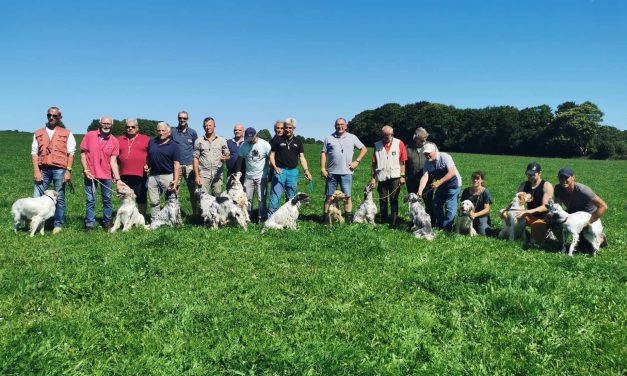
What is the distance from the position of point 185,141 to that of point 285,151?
2555 mm

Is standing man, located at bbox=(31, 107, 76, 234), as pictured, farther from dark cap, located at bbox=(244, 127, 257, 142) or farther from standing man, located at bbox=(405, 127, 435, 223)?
standing man, located at bbox=(405, 127, 435, 223)

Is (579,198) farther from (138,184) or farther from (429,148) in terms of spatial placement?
(138,184)

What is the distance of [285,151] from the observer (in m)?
10.2

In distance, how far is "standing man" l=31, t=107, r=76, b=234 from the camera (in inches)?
350

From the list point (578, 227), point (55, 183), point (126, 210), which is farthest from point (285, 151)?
point (578, 227)

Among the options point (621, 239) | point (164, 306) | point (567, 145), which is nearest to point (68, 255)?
point (164, 306)

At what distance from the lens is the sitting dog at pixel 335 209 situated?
1034 centimetres

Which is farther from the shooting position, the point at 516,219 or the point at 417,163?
the point at 417,163

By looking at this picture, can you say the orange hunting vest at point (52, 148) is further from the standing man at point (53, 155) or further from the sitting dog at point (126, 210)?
the sitting dog at point (126, 210)

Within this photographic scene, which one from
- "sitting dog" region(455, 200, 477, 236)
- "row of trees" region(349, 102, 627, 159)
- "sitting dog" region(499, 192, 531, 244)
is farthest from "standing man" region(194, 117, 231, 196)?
"row of trees" region(349, 102, 627, 159)

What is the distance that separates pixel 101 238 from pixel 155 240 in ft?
5.11

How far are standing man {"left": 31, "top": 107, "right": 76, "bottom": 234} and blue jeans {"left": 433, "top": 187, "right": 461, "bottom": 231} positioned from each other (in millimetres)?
8558

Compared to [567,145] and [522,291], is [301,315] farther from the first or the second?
[567,145]

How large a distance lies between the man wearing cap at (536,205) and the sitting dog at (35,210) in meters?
10.2
